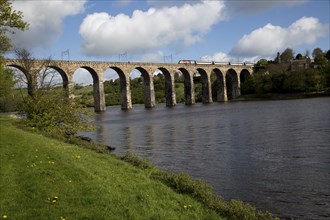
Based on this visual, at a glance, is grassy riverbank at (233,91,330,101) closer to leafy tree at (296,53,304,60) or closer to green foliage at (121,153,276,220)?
leafy tree at (296,53,304,60)

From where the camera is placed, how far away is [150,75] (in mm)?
100188

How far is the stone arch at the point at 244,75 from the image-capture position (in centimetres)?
13176

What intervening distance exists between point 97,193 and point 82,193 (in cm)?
39

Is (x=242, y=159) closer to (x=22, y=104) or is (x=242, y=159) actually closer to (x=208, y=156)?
(x=208, y=156)

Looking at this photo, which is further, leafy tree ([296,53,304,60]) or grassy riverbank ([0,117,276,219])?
leafy tree ([296,53,304,60])

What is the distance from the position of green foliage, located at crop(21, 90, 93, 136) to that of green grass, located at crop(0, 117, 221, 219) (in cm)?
1528

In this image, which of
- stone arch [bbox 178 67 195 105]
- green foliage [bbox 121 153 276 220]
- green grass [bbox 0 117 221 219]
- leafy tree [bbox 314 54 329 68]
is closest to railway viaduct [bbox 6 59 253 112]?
stone arch [bbox 178 67 195 105]

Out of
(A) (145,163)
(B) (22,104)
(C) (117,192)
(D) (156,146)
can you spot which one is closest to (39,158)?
(A) (145,163)

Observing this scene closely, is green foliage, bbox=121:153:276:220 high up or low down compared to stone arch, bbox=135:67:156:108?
down

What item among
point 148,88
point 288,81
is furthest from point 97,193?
point 288,81

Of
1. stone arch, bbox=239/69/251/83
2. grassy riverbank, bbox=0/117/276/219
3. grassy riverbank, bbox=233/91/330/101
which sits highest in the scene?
stone arch, bbox=239/69/251/83

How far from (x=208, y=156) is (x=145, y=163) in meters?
6.51

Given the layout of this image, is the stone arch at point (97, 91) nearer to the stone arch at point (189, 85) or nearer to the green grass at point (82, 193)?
the stone arch at point (189, 85)

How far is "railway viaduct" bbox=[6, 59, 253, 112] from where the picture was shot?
3167 inches
